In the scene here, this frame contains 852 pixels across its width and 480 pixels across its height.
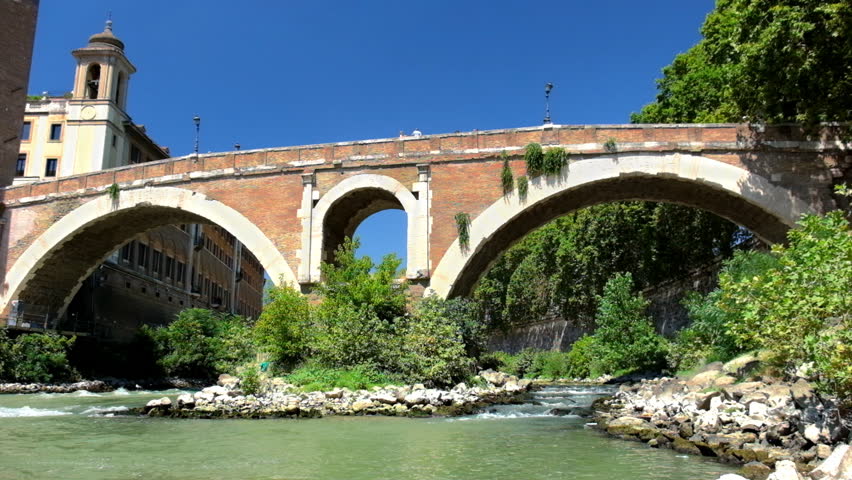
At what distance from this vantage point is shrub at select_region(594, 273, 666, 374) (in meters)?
25.8

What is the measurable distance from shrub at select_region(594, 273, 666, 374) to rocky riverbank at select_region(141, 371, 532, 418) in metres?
11.0

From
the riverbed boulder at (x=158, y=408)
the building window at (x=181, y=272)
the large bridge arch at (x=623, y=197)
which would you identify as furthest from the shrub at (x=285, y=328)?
the building window at (x=181, y=272)

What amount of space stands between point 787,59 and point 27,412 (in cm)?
1859

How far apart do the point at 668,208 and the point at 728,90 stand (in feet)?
25.3

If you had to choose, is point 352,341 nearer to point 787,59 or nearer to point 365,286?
point 365,286

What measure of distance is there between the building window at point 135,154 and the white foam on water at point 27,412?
2596 centimetres

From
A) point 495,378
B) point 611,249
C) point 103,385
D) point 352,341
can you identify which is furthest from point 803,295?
point 103,385

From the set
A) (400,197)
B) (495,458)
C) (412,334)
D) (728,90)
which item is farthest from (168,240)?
(495,458)

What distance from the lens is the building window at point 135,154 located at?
4016 cm

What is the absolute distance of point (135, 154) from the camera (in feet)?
134

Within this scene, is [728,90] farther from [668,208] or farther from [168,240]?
[168,240]

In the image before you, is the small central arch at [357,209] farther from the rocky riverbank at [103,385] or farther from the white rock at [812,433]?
the white rock at [812,433]

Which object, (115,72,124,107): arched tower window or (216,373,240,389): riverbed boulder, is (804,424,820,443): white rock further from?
(115,72,124,107): arched tower window

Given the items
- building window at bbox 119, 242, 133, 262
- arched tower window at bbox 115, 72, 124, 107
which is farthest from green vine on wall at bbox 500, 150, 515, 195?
arched tower window at bbox 115, 72, 124, 107
